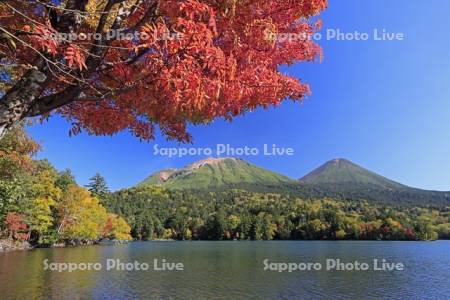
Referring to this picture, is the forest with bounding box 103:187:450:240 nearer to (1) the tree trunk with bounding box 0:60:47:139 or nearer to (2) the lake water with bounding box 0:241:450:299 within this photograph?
(2) the lake water with bounding box 0:241:450:299

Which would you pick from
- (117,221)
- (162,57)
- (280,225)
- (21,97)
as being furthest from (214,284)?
(280,225)

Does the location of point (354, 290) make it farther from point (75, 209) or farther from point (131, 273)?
point (75, 209)

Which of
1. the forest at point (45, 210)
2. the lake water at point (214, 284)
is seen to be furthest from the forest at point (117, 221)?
the lake water at point (214, 284)

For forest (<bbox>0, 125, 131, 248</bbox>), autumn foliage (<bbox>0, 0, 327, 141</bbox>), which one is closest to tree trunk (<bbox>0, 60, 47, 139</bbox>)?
autumn foliage (<bbox>0, 0, 327, 141</bbox>)

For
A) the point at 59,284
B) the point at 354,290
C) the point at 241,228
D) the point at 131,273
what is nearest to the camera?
the point at 59,284

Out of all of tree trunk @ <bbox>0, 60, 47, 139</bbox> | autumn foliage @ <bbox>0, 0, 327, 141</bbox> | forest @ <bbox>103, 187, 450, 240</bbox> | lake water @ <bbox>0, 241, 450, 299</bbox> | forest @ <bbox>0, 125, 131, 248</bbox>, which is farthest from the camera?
forest @ <bbox>103, 187, 450, 240</bbox>

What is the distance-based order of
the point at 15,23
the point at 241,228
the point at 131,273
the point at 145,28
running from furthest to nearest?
the point at 241,228 < the point at 131,273 < the point at 15,23 < the point at 145,28

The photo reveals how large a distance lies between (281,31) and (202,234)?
594 feet

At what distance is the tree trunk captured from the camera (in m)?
4.98

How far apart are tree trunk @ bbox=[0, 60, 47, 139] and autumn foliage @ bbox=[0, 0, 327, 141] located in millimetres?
25

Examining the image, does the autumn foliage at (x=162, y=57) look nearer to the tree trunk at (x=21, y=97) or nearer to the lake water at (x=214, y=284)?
the tree trunk at (x=21, y=97)

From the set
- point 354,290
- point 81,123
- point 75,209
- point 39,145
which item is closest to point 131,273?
point 39,145

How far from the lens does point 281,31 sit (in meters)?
5.80

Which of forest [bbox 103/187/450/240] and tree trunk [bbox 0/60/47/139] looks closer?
tree trunk [bbox 0/60/47/139]
